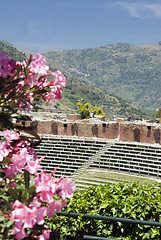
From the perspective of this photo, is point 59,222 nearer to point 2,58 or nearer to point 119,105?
point 2,58

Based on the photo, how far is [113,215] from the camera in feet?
10.9

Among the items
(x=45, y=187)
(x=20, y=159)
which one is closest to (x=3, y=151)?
(x=20, y=159)

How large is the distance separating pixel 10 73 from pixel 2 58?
0.12m

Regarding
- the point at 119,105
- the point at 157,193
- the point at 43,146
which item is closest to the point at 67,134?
the point at 43,146

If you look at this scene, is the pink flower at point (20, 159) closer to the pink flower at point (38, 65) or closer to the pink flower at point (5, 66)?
the pink flower at point (5, 66)

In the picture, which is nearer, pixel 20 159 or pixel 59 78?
pixel 20 159

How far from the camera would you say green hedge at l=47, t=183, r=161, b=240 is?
3.18 metres

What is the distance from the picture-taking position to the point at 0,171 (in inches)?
85.2

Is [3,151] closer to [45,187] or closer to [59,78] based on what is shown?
[45,187]

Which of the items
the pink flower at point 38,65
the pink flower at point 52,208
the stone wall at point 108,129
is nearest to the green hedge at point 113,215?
the pink flower at point 52,208

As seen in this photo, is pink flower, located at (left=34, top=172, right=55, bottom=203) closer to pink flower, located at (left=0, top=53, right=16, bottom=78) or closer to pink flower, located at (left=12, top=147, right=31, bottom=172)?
pink flower, located at (left=12, top=147, right=31, bottom=172)

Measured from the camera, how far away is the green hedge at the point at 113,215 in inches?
125

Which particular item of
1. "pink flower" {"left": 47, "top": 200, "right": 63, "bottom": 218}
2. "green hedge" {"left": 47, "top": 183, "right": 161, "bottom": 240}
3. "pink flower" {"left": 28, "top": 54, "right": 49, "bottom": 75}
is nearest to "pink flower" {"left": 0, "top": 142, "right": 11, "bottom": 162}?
"pink flower" {"left": 47, "top": 200, "right": 63, "bottom": 218}

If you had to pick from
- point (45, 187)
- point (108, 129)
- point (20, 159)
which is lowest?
point (108, 129)
